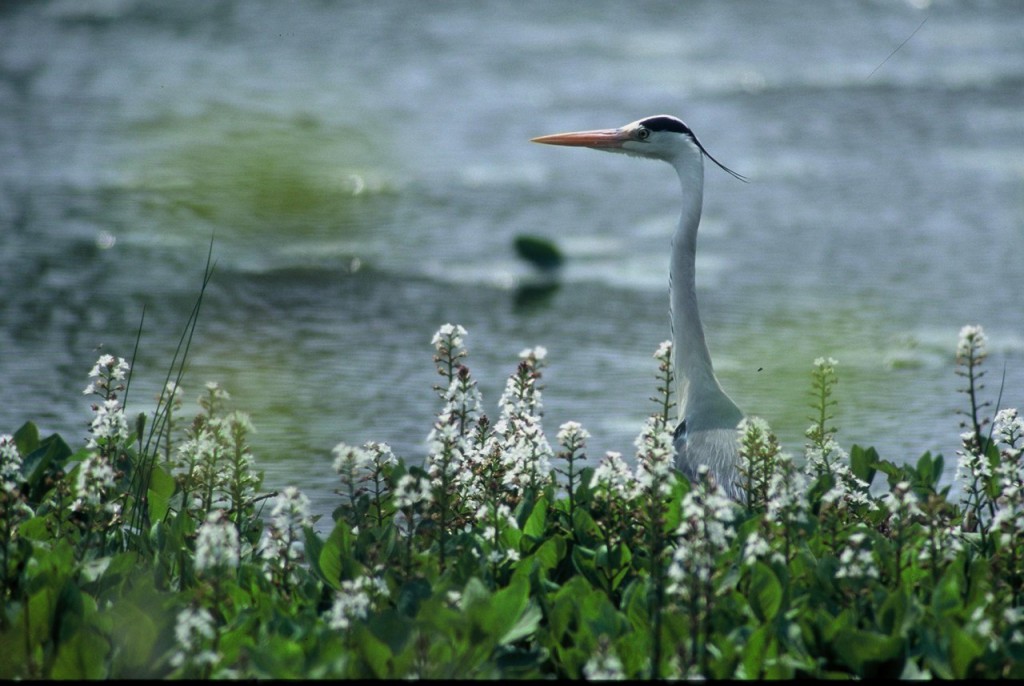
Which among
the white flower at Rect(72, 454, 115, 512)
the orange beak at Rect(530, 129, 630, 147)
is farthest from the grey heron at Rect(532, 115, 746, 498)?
the white flower at Rect(72, 454, 115, 512)

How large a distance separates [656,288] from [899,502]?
232 inches

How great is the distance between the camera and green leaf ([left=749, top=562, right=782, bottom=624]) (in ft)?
10.8

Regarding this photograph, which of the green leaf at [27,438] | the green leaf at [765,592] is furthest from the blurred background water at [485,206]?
the green leaf at [765,592]

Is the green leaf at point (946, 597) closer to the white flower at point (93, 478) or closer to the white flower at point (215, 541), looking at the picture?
the white flower at point (215, 541)

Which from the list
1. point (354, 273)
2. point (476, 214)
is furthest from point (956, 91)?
point (354, 273)

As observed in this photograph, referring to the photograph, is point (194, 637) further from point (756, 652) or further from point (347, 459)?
point (756, 652)

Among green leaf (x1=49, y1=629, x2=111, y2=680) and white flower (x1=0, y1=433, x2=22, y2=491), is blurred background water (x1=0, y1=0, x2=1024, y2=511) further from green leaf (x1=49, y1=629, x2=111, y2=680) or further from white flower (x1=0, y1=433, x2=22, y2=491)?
green leaf (x1=49, y1=629, x2=111, y2=680)

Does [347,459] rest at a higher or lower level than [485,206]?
lower

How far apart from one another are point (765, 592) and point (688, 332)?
2247 mm

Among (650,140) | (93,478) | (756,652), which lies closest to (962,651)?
(756,652)

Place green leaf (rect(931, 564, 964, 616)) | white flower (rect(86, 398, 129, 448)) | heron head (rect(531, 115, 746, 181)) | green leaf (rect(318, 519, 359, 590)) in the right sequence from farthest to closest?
1. heron head (rect(531, 115, 746, 181))
2. white flower (rect(86, 398, 129, 448))
3. green leaf (rect(318, 519, 359, 590))
4. green leaf (rect(931, 564, 964, 616))

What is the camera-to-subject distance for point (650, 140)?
6117 mm

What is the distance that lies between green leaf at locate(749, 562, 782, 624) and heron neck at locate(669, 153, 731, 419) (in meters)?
1.96

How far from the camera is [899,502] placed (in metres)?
3.25
